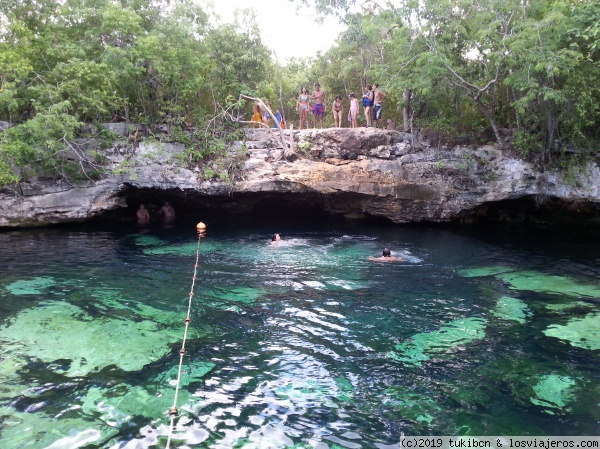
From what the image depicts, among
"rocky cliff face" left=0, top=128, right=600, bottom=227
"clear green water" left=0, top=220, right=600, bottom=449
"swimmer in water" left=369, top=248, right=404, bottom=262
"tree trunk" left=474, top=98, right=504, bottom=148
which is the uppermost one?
"tree trunk" left=474, top=98, right=504, bottom=148

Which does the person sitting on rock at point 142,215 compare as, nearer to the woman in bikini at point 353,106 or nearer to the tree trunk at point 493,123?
the woman in bikini at point 353,106

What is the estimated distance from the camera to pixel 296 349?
23.0 feet

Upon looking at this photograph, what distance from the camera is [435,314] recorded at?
335 inches

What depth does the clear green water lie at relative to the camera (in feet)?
16.6

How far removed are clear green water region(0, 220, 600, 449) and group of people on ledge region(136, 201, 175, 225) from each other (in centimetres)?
718

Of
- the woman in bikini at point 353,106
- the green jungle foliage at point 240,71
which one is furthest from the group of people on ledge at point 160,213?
the woman in bikini at point 353,106

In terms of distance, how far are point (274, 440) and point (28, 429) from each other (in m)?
2.82

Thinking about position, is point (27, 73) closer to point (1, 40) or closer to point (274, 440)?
point (1, 40)

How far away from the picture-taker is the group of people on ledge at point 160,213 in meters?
20.2

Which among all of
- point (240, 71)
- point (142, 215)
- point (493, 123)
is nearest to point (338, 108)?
→ point (240, 71)

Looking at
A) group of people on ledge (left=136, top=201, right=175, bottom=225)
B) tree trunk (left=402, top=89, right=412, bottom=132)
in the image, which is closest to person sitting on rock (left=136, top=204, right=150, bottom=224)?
group of people on ledge (left=136, top=201, right=175, bottom=225)


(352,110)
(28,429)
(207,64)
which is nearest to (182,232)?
(207,64)

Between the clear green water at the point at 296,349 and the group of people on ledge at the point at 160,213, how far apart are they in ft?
23.5

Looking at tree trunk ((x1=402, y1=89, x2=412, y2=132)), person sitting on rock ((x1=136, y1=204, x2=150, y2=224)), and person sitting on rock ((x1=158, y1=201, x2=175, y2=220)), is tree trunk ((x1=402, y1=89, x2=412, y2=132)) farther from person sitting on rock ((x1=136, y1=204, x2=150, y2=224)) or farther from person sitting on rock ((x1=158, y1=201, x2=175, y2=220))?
person sitting on rock ((x1=136, y1=204, x2=150, y2=224))
